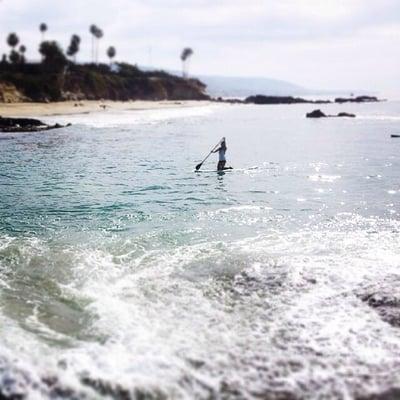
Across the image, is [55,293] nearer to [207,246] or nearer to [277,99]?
[207,246]

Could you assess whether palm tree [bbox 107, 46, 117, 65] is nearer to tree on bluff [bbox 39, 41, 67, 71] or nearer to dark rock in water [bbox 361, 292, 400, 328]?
tree on bluff [bbox 39, 41, 67, 71]

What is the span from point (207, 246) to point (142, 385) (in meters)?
7.30

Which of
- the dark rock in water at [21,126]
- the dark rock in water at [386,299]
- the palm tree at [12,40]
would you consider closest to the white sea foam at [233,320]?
the dark rock in water at [386,299]

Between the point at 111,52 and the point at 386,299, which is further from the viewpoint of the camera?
the point at 111,52

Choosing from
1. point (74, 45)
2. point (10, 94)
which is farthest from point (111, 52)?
point (10, 94)

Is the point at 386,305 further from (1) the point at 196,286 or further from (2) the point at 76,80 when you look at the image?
(2) the point at 76,80

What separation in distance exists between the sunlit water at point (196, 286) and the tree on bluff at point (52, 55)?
277 feet

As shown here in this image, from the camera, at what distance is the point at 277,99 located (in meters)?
160

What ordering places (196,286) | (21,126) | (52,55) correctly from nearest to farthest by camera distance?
(196,286) → (21,126) → (52,55)

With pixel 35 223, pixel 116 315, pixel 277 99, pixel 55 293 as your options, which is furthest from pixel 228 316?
pixel 277 99

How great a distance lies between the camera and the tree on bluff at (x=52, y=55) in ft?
331

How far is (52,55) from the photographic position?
101438 mm

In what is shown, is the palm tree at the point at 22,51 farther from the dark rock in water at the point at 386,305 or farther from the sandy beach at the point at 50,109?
the dark rock in water at the point at 386,305

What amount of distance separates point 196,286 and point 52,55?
10231 cm
